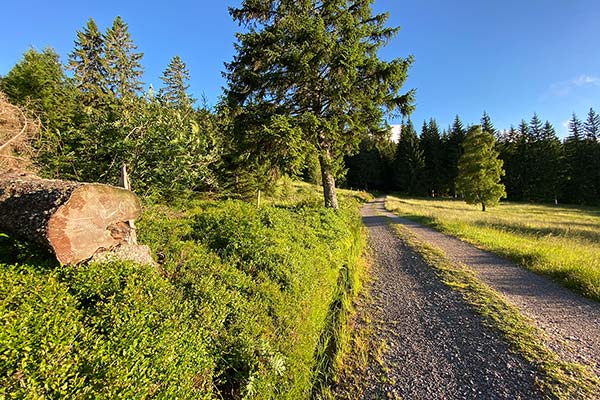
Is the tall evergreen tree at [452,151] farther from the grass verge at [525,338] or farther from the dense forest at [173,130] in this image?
the grass verge at [525,338]

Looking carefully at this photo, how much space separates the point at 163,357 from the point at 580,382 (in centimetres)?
484

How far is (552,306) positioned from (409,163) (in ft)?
169

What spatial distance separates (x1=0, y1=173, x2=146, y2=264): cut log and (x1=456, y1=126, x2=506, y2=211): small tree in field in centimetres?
3149

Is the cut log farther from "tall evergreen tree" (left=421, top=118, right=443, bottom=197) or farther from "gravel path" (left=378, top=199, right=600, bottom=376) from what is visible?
"tall evergreen tree" (left=421, top=118, right=443, bottom=197)

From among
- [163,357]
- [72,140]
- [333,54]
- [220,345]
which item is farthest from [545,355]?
[333,54]

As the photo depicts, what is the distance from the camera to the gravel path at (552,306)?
362 centimetres

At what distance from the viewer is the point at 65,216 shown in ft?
7.64

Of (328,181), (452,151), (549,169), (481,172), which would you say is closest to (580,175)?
(549,169)

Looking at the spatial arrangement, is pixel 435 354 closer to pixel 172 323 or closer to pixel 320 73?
pixel 172 323

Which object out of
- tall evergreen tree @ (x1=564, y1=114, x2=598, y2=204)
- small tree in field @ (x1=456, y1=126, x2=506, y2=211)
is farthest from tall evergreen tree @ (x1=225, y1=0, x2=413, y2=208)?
tall evergreen tree @ (x1=564, y1=114, x2=598, y2=204)

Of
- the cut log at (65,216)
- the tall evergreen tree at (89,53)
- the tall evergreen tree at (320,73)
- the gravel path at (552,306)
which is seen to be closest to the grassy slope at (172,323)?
the cut log at (65,216)

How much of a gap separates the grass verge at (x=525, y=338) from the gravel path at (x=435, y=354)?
0.55 ft

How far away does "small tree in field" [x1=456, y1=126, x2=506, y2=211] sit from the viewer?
25.4 meters

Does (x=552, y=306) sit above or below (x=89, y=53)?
below
